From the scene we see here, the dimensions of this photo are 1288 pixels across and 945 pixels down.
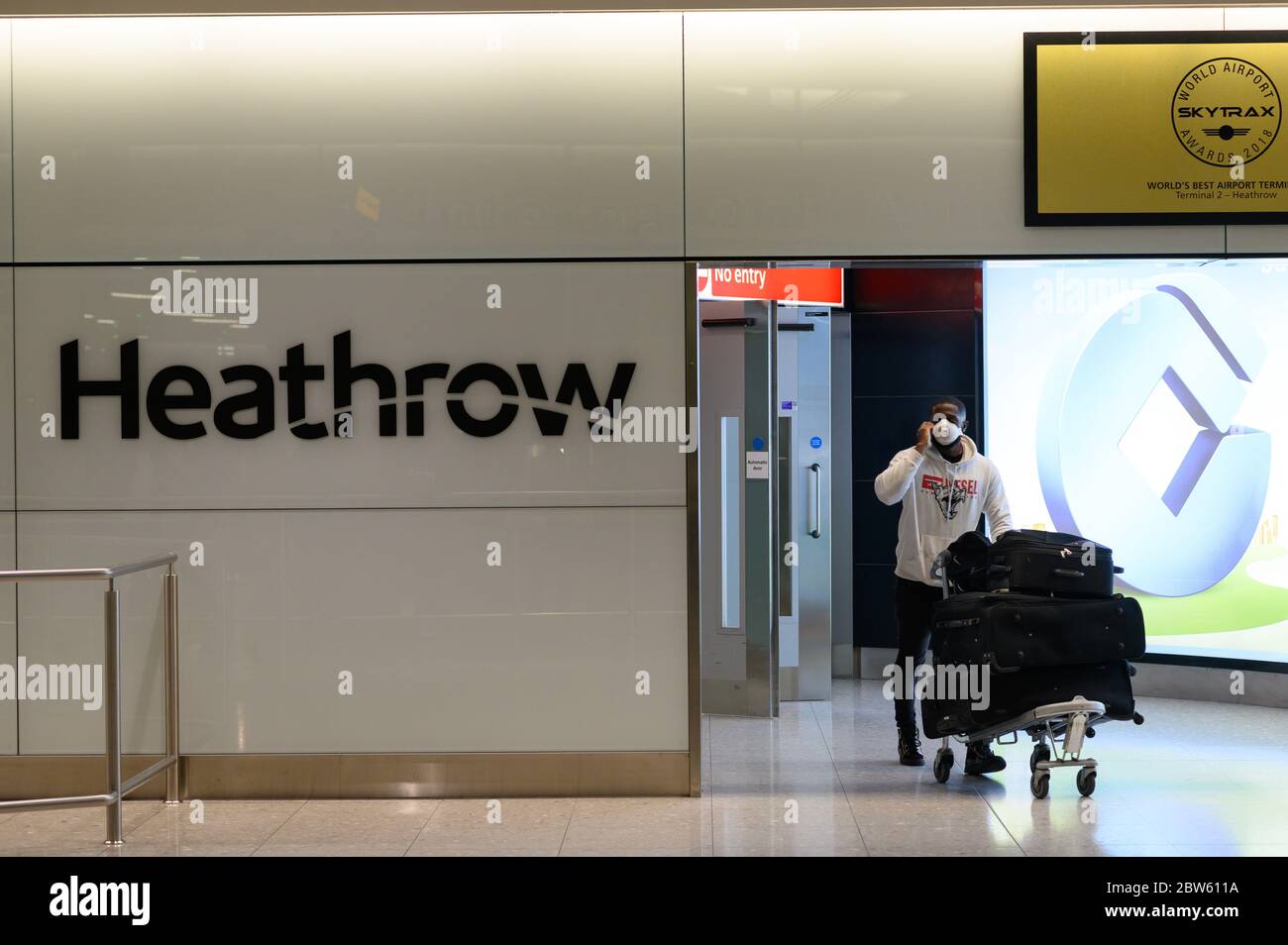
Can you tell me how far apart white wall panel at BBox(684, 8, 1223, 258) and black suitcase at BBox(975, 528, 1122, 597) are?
119 centimetres

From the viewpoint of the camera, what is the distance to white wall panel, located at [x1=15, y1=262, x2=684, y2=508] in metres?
5.07

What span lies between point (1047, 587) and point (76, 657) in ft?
12.8

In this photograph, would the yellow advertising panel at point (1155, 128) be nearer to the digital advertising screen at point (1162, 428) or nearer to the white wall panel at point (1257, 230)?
the white wall panel at point (1257, 230)

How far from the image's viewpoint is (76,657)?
5.09m

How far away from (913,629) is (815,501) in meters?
1.88

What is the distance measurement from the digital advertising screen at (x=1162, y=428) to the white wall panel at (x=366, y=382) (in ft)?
9.41

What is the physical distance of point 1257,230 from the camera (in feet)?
16.7

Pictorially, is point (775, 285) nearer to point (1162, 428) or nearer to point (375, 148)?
point (1162, 428)

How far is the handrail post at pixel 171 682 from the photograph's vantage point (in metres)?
5.02

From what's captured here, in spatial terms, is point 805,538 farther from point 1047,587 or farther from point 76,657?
point 76,657

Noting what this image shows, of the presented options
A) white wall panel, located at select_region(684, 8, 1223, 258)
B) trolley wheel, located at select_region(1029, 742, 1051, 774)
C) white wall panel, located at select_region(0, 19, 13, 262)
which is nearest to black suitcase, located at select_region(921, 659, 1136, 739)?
trolley wheel, located at select_region(1029, 742, 1051, 774)

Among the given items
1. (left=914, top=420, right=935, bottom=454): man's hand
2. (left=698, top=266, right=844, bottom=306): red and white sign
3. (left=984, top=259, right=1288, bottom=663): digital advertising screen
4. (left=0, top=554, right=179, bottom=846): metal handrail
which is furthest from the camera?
(left=984, top=259, right=1288, bottom=663): digital advertising screen
